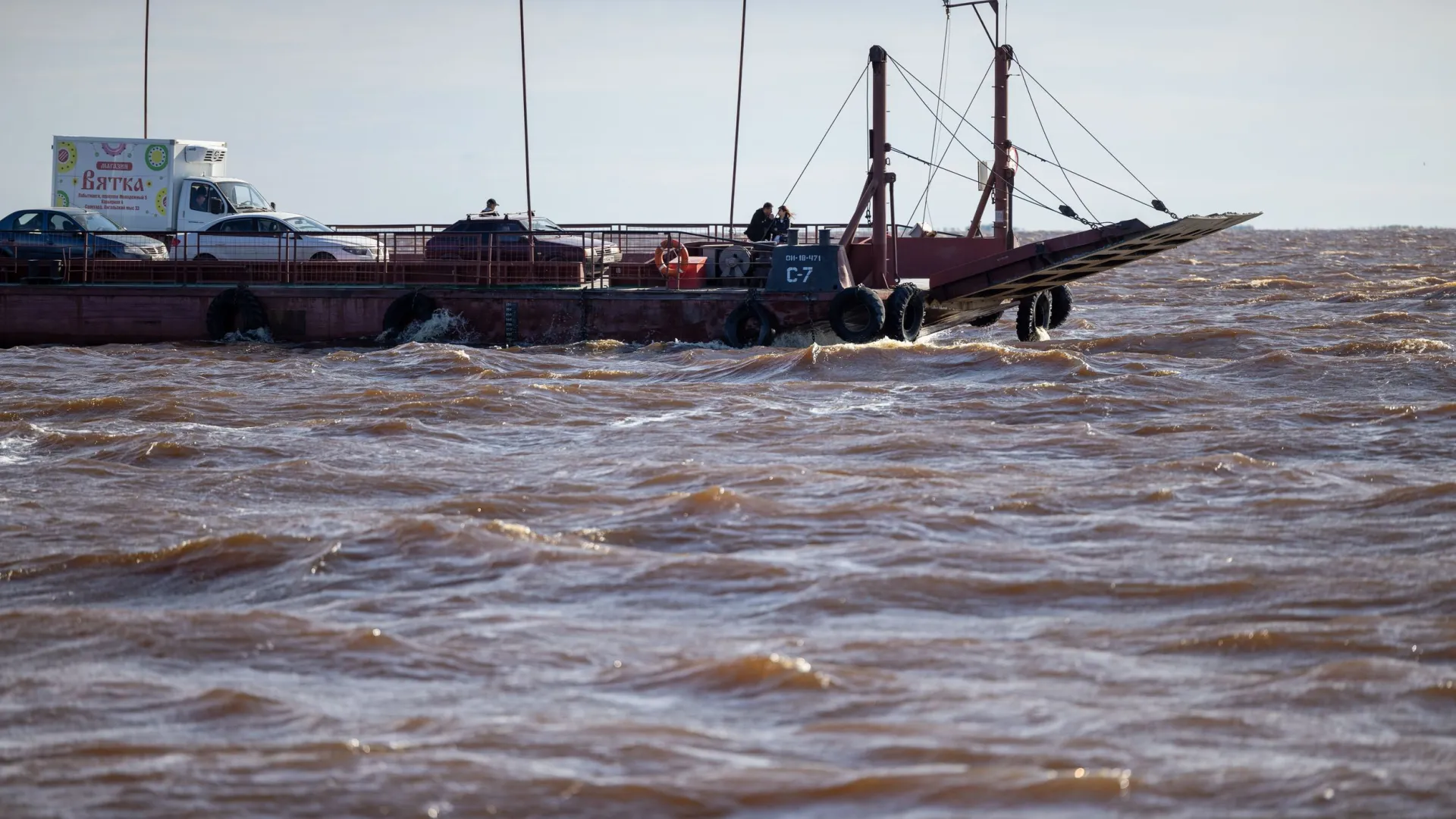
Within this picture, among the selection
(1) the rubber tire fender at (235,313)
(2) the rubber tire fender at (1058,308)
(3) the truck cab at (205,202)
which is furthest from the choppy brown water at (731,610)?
(3) the truck cab at (205,202)

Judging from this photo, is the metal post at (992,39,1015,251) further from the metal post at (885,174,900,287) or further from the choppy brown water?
the choppy brown water

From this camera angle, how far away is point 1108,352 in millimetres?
23234

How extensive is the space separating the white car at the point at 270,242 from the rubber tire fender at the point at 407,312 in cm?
237

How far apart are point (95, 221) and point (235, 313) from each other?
5.37 metres

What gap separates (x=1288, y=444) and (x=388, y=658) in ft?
28.9

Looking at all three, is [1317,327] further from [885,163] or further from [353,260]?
[353,260]

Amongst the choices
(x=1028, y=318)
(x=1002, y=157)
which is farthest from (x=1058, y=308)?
(x=1002, y=157)

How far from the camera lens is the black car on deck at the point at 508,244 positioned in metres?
25.4

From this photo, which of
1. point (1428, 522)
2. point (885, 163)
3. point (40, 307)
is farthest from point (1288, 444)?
point (40, 307)

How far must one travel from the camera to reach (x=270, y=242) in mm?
27719

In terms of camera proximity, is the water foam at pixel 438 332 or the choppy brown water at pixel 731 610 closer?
the choppy brown water at pixel 731 610

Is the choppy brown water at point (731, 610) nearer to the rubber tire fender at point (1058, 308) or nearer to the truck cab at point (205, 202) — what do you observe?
the rubber tire fender at point (1058, 308)

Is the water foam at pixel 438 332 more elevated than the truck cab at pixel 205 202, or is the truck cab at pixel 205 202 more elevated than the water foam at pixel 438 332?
the truck cab at pixel 205 202

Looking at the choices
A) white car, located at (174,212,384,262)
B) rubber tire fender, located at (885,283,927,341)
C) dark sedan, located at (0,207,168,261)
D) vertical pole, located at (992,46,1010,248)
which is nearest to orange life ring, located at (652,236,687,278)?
rubber tire fender, located at (885,283,927,341)
